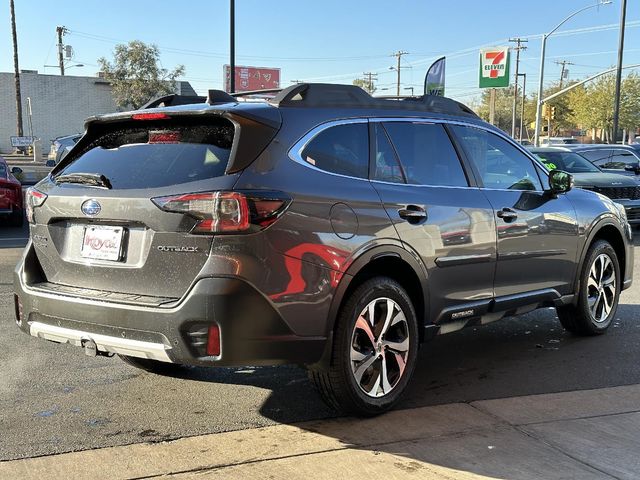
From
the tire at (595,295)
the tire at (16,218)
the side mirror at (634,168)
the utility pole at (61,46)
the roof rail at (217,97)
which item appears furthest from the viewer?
the utility pole at (61,46)

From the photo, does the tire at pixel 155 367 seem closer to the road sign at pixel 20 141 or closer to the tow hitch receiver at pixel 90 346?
the tow hitch receiver at pixel 90 346

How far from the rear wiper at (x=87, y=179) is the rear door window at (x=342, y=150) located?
1102 millimetres

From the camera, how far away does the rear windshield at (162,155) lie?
365 cm

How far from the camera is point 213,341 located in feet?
11.3

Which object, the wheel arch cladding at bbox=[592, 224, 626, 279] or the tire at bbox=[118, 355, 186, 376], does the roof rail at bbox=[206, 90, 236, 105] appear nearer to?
the tire at bbox=[118, 355, 186, 376]

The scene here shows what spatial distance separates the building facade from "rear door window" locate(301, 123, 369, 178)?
49853 mm

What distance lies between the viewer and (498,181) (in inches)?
203

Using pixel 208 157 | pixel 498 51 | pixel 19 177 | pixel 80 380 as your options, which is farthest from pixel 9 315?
pixel 498 51

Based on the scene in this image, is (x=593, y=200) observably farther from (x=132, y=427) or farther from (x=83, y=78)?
(x=83, y=78)

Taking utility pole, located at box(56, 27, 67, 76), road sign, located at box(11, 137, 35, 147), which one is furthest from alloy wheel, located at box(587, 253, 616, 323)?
utility pole, located at box(56, 27, 67, 76)

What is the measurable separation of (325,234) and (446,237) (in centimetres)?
108

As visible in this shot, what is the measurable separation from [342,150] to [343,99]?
385 mm

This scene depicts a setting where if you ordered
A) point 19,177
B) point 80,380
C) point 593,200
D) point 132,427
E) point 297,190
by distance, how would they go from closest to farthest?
1. point 297,190
2. point 132,427
3. point 80,380
4. point 593,200
5. point 19,177

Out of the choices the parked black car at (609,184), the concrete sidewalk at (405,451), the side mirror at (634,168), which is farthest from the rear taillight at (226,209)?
the side mirror at (634,168)
